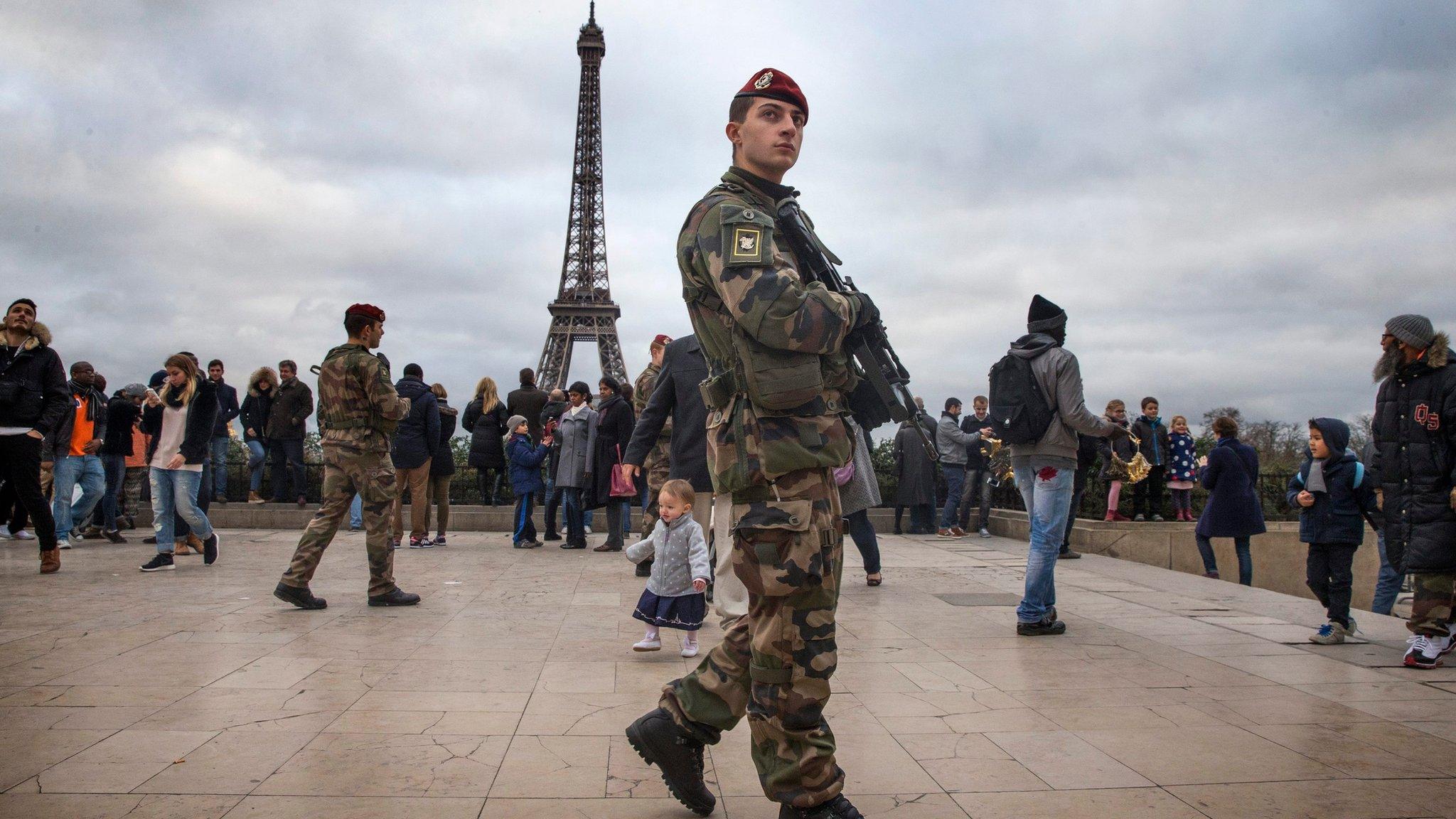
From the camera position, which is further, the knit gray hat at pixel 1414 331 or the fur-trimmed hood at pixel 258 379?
the fur-trimmed hood at pixel 258 379

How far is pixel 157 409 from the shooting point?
382 inches

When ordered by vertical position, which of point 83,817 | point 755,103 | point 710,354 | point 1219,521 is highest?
point 755,103

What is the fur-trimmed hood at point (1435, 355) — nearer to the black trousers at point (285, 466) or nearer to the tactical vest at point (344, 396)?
the tactical vest at point (344, 396)

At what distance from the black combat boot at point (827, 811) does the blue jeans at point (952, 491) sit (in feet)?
36.7

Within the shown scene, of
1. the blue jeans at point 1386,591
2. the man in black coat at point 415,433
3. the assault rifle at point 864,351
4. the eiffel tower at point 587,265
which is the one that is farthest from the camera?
the eiffel tower at point 587,265

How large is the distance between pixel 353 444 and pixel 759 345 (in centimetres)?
452

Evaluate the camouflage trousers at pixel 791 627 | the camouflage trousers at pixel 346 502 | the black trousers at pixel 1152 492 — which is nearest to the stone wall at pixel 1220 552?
the black trousers at pixel 1152 492

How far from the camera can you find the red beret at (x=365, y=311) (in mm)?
6605

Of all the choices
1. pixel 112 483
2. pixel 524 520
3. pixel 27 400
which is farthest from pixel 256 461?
pixel 27 400

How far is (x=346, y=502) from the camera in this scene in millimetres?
6531

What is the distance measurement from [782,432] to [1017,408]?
354cm

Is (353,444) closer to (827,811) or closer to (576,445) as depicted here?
(576,445)

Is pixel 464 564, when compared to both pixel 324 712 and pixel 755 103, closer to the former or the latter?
pixel 324 712

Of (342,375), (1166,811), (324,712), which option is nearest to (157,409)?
(342,375)
